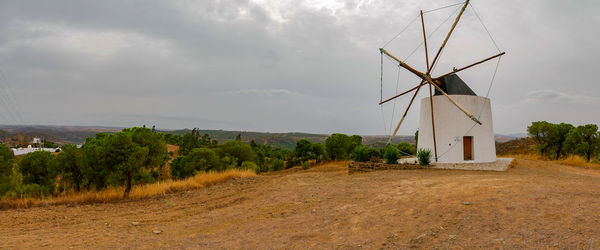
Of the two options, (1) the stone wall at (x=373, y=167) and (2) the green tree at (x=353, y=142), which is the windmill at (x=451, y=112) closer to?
(1) the stone wall at (x=373, y=167)

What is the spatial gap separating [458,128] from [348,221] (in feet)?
37.4

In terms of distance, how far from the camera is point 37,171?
414 inches

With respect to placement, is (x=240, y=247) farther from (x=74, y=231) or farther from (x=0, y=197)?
(x=0, y=197)

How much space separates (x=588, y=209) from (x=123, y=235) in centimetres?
784

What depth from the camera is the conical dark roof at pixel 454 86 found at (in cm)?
1498

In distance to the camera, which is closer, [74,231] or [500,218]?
[500,218]

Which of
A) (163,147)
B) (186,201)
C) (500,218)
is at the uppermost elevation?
(163,147)

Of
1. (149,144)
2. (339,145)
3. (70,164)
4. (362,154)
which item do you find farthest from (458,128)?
(70,164)

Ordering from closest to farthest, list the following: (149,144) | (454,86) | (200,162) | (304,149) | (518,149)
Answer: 1. (149,144)
2. (454,86)
3. (200,162)
4. (304,149)
5. (518,149)

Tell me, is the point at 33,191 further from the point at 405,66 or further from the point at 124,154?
the point at 405,66

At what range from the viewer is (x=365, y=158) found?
13922 mm

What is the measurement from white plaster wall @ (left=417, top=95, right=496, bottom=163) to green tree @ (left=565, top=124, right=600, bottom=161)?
27.1 feet

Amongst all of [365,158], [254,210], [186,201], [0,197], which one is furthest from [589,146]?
[0,197]

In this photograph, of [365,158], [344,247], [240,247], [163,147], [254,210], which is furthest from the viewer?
[365,158]
